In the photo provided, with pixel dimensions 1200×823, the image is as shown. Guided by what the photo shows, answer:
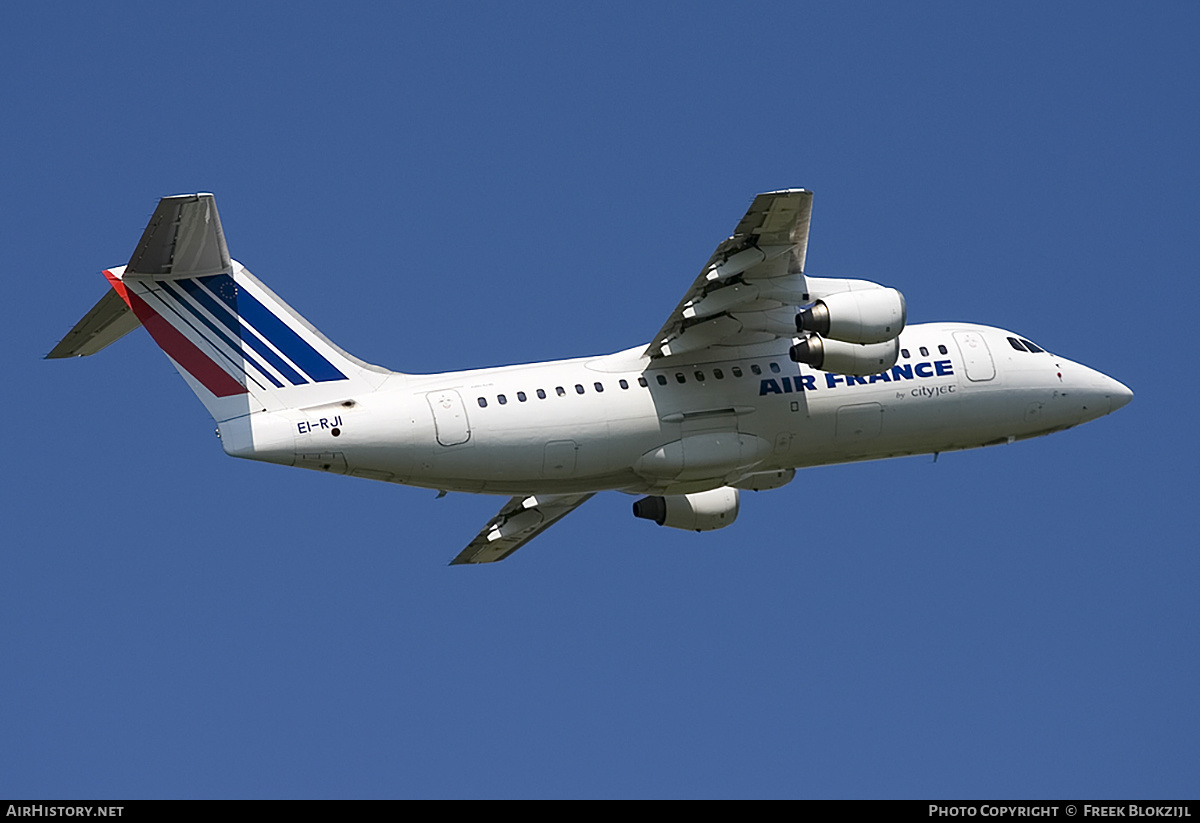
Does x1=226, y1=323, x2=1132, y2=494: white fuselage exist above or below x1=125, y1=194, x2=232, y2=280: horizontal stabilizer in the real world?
below

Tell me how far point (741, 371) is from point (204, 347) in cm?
733

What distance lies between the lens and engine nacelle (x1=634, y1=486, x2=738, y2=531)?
2786cm

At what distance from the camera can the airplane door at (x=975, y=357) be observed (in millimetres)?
26797

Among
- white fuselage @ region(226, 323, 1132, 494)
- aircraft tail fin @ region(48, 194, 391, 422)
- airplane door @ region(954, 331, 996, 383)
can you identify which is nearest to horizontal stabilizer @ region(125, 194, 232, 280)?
aircraft tail fin @ region(48, 194, 391, 422)

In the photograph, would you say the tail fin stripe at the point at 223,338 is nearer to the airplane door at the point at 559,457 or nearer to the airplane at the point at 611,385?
the airplane at the point at 611,385

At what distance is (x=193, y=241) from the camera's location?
22.8m

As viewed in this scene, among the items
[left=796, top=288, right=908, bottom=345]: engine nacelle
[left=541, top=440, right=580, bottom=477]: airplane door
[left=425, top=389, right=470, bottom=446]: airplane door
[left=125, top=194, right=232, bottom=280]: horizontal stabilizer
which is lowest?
[left=541, top=440, right=580, bottom=477]: airplane door

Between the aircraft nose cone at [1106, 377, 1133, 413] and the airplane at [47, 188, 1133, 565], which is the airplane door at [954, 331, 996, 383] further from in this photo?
the aircraft nose cone at [1106, 377, 1133, 413]

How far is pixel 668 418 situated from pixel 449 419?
3.10 meters

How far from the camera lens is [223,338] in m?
23.5

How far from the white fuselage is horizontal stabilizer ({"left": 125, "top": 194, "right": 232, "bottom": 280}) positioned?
2139 millimetres

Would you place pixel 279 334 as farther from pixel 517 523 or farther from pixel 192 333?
pixel 517 523
